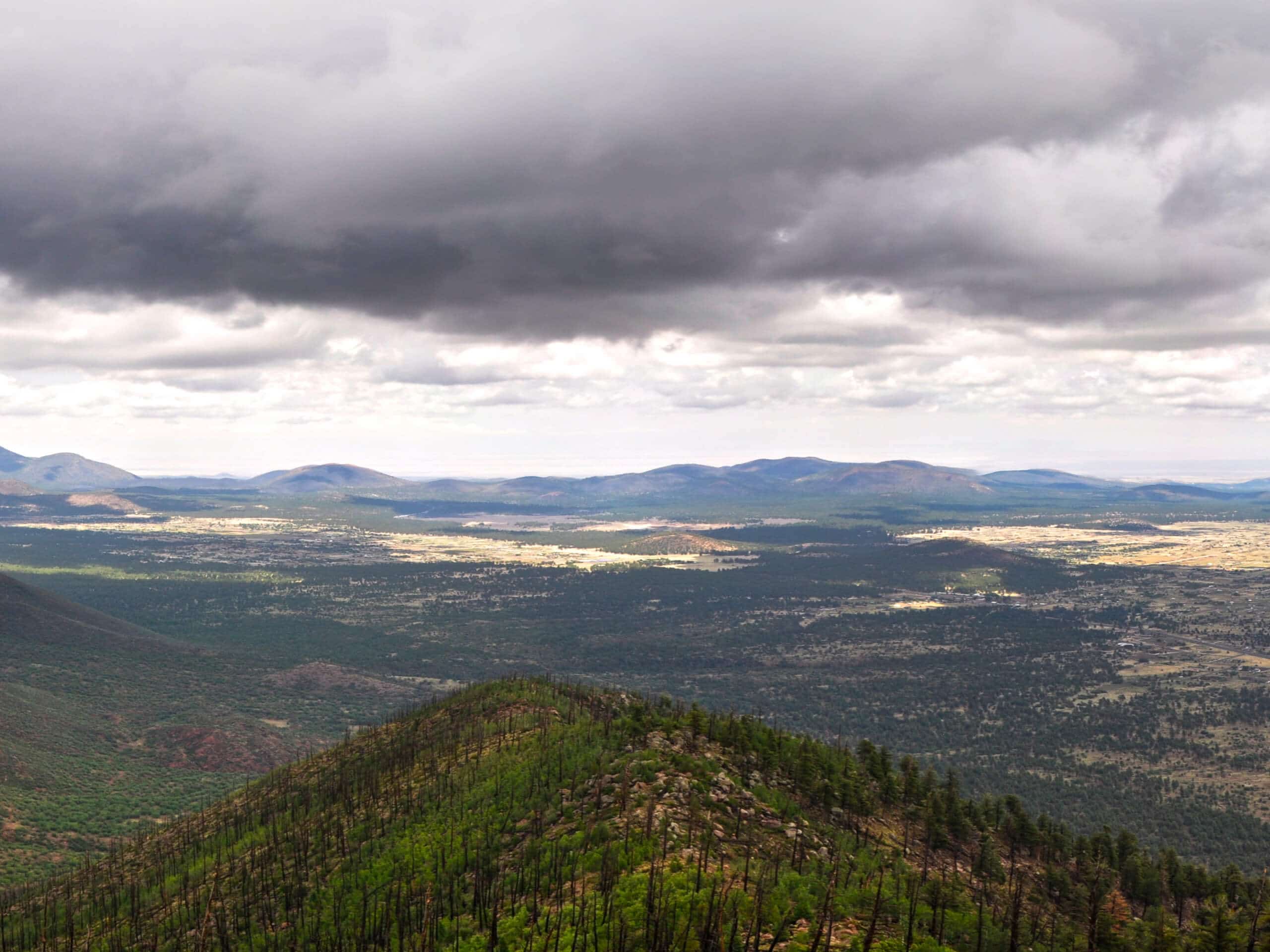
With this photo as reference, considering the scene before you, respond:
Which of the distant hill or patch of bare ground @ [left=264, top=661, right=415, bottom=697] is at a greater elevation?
the distant hill

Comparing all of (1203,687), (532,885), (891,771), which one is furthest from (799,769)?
(1203,687)

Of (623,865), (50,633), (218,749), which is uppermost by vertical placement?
(623,865)

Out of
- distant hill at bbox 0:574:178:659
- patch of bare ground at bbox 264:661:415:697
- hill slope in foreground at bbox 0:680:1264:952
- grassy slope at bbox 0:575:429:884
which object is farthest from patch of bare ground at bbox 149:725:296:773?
distant hill at bbox 0:574:178:659

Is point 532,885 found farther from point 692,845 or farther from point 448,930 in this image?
point 692,845

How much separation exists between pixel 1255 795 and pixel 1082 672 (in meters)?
81.9

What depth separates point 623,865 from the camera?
129 feet

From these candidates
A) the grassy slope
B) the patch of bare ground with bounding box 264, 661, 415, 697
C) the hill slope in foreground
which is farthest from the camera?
the patch of bare ground with bounding box 264, 661, 415, 697

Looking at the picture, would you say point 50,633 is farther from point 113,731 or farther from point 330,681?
point 113,731

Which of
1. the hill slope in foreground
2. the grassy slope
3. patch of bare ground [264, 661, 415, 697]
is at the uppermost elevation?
the hill slope in foreground

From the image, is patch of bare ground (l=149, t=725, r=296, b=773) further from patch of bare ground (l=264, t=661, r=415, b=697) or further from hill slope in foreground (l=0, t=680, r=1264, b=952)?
hill slope in foreground (l=0, t=680, r=1264, b=952)

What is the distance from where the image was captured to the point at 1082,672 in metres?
189

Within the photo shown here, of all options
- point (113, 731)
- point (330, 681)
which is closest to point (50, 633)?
point (330, 681)

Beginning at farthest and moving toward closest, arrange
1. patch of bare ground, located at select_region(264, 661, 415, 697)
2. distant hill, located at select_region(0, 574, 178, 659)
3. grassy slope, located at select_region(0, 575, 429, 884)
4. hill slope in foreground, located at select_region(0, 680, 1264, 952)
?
distant hill, located at select_region(0, 574, 178, 659) < patch of bare ground, located at select_region(264, 661, 415, 697) < grassy slope, located at select_region(0, 575, 429, 884) < hill slope in foreground, located at select_region(0, 680, 1264, 952)

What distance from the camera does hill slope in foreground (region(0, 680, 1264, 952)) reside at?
114 ft
